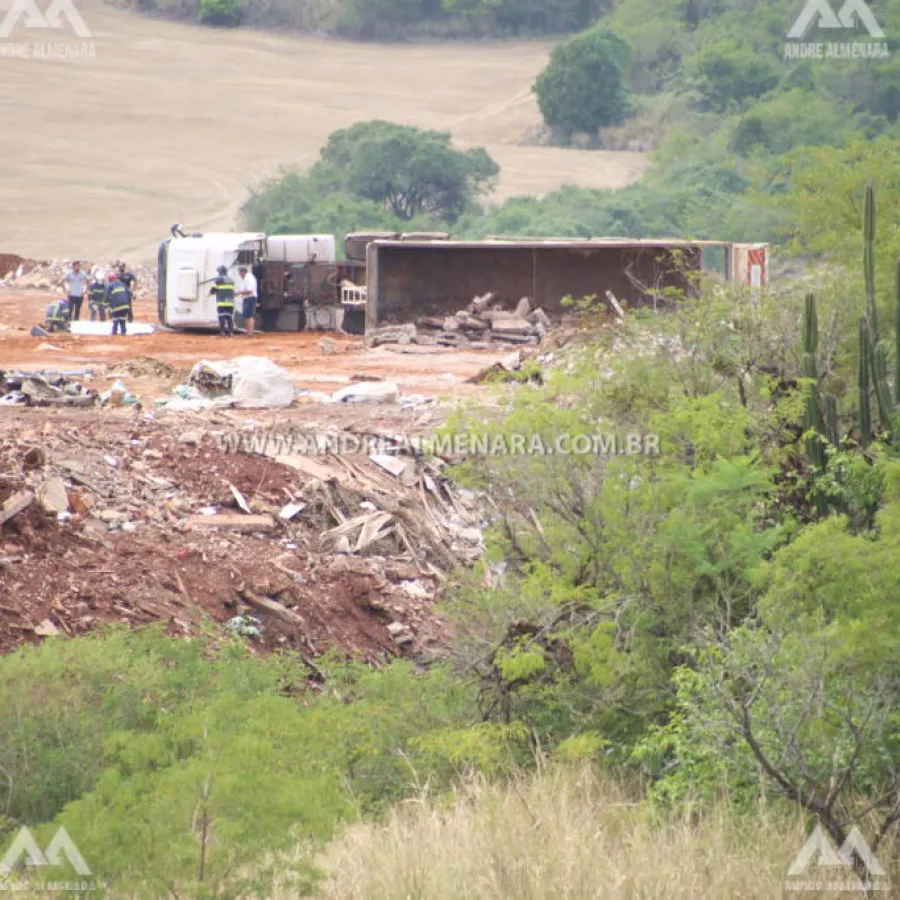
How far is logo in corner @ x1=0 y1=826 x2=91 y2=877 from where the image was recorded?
6.96 meters

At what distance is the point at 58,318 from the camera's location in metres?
31.2

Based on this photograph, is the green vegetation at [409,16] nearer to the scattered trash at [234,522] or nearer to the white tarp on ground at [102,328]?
the white tarp on ground at [102,328]

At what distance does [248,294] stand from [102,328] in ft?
9.67

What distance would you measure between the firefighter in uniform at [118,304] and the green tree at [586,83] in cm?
6246

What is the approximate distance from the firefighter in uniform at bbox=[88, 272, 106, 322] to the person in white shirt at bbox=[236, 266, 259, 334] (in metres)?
3.17

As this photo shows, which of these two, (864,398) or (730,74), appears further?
(730,74)

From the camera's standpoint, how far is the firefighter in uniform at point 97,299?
107 feet

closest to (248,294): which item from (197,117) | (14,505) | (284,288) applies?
(284,288)

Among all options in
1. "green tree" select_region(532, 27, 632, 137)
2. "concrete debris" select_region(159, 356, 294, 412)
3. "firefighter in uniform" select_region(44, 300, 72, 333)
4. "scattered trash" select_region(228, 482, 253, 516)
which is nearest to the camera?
"scattered trash" select_region(228, 482, 253, 516)

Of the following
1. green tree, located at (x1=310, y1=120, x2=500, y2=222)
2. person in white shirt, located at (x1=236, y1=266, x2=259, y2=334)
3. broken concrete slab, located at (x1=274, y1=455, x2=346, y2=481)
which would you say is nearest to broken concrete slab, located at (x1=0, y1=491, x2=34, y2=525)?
broken concrete slab, located at (x1=274, y1=455, x2=346, y2=481)

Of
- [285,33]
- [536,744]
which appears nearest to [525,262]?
[536,744]

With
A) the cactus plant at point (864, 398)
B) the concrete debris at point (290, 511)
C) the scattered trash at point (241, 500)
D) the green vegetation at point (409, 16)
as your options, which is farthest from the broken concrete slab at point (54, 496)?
the green vegetation at point (409, 16)

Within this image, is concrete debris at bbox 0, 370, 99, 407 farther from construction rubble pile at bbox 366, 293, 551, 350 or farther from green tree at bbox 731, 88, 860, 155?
green tree at bbox 731, 88, 860, 155

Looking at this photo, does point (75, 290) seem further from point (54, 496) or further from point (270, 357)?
point (54, 496)
